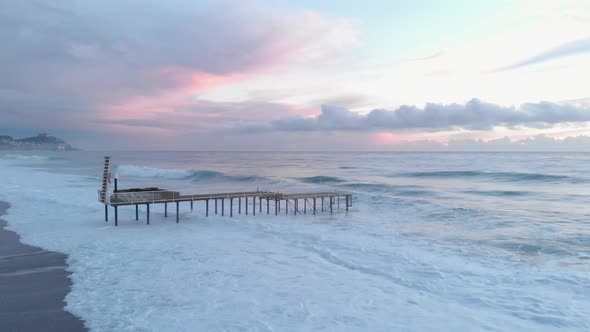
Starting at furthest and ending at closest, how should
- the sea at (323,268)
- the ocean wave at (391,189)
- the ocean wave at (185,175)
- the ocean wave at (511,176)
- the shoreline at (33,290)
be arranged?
the ocean wave at (185,175) → the ocean wave at (511,176) → the ocean wave at (391,189) → the sea at (323,268) → the shoreline at (33,290)

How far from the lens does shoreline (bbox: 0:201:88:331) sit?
365 inches

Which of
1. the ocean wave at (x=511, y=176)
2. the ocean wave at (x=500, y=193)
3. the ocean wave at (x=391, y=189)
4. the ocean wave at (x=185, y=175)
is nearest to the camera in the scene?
the ocean wave at (x=500, y=193)

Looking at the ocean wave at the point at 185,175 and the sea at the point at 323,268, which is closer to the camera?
the sea at the point at 323,268

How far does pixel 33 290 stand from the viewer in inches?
447

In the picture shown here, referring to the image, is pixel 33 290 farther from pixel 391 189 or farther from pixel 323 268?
pixel 391 189

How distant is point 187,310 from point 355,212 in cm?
2090

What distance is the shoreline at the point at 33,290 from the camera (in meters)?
9.28

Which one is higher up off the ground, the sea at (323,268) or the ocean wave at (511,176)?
the ocean wave at (511,176)

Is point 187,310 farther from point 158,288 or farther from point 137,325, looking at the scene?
point 158,288

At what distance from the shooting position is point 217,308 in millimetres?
10578

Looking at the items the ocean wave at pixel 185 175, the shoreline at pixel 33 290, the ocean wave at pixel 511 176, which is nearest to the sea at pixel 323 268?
the shoreline at pixel 33 290

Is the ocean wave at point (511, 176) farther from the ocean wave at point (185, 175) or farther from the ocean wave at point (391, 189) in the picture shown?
the ocean wave at point (185, 175)

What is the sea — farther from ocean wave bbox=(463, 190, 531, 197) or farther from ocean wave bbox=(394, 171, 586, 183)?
ocean wave bbox=(394, 171, 586, 183)

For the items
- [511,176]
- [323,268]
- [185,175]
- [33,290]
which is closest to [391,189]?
[511,176]
